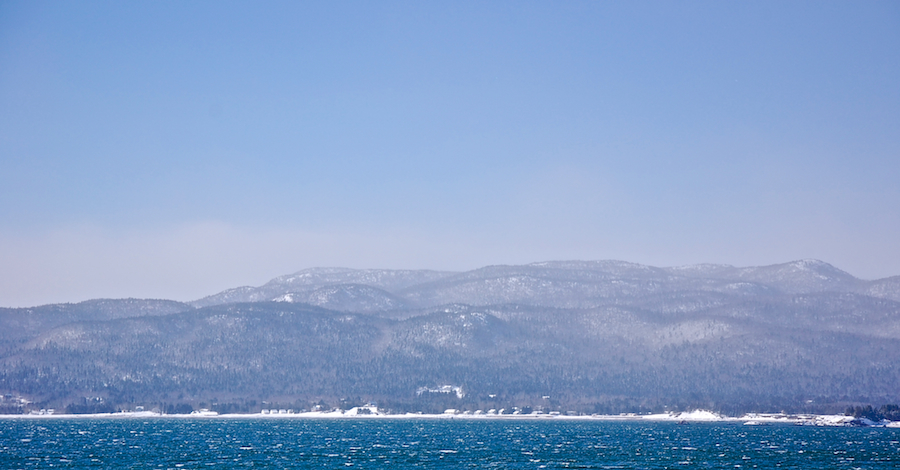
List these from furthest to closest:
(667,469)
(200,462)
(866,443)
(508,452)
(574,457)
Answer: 1. (866,443)
2. (508,452)
3. (574,457)
4. (200,462)
5. (667,469)

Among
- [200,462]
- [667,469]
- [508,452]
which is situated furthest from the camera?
[508,452]

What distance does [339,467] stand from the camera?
13412 cm

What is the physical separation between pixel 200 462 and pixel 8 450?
41.2m

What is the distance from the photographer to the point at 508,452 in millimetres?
164250

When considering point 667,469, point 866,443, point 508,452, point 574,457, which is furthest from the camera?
point 866,443

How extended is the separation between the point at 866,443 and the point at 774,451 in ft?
110

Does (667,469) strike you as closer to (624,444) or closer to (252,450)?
(624,444)

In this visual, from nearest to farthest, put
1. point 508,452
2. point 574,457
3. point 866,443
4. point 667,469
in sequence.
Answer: point 667,469
point 574,457
point 508,452
point 866,443

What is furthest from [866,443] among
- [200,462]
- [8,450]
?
[8,450]

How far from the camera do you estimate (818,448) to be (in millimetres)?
171500

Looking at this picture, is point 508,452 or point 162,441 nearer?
point 508,452

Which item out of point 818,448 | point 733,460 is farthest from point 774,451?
point 733,460

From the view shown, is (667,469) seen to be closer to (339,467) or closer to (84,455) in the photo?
(339,467)

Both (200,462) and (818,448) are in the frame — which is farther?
(818,448)
